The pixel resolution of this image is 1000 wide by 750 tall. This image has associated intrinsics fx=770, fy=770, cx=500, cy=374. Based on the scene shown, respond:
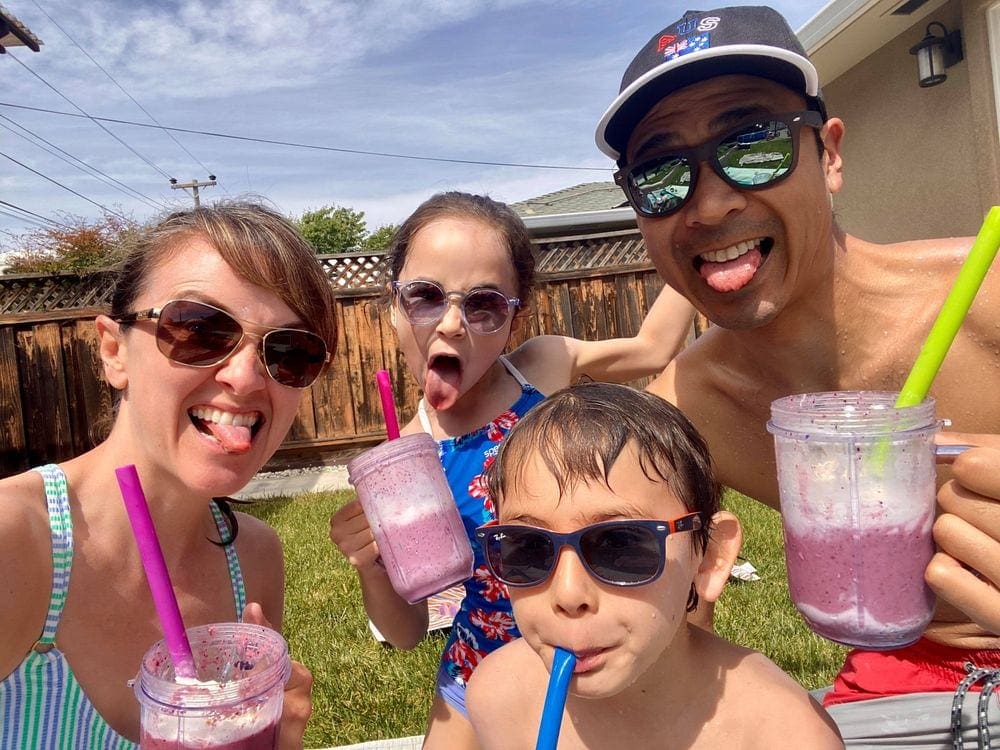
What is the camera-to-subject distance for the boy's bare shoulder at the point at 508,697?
1800 millimetres

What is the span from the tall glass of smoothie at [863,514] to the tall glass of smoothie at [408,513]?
887mm

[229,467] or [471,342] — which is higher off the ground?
[471,342]

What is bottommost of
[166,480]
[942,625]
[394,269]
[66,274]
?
[942,625]

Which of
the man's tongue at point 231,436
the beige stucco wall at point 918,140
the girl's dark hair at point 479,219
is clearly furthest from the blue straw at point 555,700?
the beige stucco wall at point 918,140

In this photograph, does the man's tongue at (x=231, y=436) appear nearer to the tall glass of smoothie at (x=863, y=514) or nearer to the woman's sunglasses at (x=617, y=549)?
the woman's sunglasses at (x=617, y=549)

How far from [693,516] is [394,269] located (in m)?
1.64

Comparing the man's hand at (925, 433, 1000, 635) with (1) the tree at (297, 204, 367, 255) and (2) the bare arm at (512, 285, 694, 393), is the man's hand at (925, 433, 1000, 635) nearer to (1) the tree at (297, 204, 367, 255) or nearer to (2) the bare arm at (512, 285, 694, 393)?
(2) the bare arm at (512, 285, 694, 393)

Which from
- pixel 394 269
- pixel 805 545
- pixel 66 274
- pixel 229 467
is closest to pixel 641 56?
pixel 394 269

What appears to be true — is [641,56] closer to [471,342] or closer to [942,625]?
[471,342]

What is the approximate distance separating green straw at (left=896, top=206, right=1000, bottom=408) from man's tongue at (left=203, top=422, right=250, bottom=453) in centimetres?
145

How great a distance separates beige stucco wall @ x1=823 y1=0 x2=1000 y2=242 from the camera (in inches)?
255

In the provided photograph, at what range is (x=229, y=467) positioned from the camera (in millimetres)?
1869

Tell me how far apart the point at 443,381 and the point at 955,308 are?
159 cm

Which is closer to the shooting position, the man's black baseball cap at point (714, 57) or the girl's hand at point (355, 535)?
the man's black baseball cap at point (714, 57)
